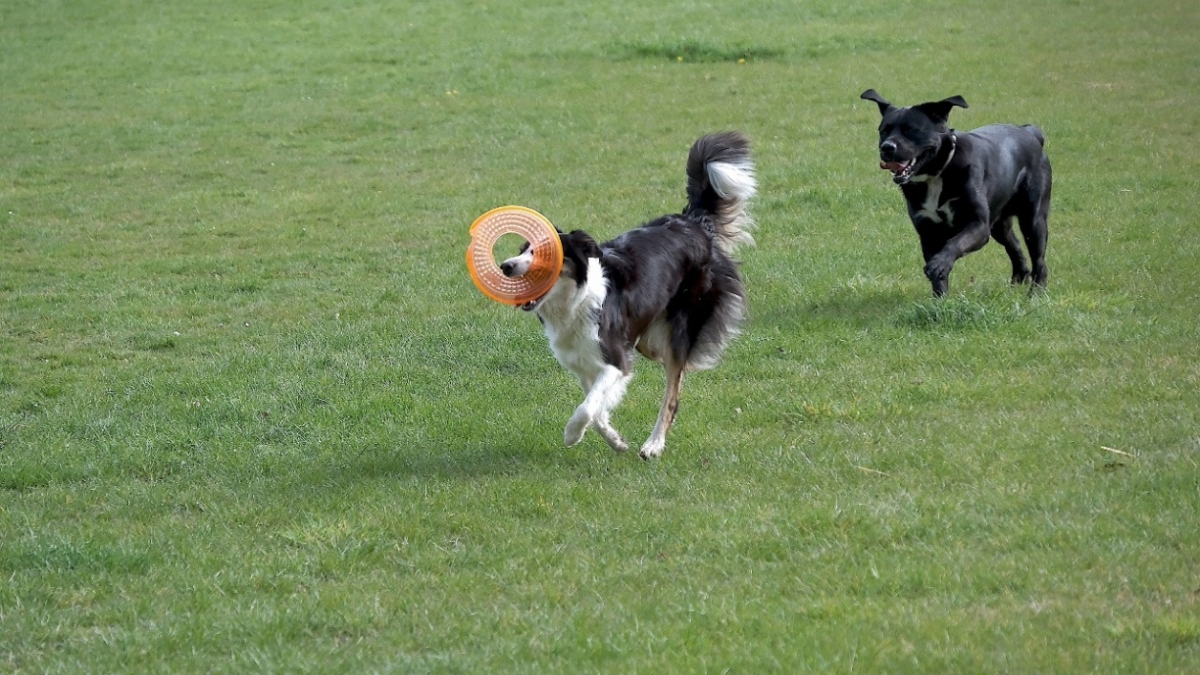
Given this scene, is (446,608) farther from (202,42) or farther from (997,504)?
(202,42)

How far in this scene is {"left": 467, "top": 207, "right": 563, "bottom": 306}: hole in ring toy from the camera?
6785mm

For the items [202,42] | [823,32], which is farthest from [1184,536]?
[202,42]

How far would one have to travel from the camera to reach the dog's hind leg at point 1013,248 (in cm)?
1042

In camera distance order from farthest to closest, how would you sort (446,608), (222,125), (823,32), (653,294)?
(823,32) < (222,125) < (653,294) < (446,608)

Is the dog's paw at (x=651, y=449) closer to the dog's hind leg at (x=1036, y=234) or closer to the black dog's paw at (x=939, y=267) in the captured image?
the black dog's paw at (x=939, y=267)

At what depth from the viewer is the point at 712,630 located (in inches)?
191

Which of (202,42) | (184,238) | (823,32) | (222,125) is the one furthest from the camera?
(202,42)

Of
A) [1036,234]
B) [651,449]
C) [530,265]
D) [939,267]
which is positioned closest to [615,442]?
[651,449]

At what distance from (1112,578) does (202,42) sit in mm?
24569

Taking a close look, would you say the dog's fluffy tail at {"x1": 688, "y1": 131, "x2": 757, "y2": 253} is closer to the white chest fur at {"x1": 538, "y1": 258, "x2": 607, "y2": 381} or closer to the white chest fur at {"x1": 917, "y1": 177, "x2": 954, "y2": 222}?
the white chest fur at {"x1": 538, "y1": 258, "x2": 607, "y2": 381}

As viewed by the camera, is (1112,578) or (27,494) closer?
(1112,578)

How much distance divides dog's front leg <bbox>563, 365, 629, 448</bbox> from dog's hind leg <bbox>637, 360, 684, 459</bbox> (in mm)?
207

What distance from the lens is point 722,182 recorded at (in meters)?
8.18

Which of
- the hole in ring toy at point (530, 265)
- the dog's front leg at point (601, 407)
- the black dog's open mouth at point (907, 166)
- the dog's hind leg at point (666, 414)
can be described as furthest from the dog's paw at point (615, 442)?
the black dog's open mouth at point (907, 166)
